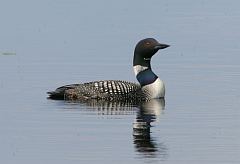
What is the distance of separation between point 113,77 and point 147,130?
5510 mm

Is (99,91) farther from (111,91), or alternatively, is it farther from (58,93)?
(58,93)

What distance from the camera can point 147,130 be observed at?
18.0m

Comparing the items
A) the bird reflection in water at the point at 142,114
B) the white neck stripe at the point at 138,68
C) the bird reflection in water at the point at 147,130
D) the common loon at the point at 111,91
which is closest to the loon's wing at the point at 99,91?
the common loon at the point at 111,91

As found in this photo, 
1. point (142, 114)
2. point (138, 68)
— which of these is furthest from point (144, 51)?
point (142, 114)

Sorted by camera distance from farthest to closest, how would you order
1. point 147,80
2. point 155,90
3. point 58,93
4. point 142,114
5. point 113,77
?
point 113,77 < point 147,80 < point 155,90 < point 58,93 < point 142,114

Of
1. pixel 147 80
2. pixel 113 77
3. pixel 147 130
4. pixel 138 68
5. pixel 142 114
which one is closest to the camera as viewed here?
pixel 147 130

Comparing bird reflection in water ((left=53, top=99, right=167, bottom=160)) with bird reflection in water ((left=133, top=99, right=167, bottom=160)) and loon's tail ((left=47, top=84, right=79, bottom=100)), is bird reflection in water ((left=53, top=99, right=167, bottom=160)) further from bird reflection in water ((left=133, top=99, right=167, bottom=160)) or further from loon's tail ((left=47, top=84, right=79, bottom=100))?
loon's tail ((left=47, top=84, right=79, bottom=100))

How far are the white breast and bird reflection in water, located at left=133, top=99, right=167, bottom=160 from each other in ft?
0.40

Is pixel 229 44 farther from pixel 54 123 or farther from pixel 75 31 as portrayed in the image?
pixel 54 123

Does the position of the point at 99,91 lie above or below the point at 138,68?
below

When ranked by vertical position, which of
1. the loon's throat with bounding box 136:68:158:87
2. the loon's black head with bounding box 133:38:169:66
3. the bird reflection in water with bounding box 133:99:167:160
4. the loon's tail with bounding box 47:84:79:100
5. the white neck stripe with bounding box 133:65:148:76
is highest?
the loon's black head with bounding box 133:38:169:66

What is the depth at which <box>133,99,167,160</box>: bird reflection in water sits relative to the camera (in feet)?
53.0

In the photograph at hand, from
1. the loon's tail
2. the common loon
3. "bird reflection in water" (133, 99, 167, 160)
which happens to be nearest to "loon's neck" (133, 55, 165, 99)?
the common loon

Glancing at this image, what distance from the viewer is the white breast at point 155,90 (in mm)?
21531
